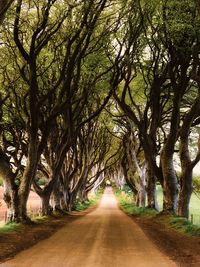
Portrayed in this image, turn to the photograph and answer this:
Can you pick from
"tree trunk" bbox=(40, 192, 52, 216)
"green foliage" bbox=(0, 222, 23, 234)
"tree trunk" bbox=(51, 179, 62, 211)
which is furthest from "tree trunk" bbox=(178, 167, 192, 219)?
"tree trunk" bbox=(51, 179, 62, 211)

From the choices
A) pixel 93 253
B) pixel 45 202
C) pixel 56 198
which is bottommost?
pixel 93 253

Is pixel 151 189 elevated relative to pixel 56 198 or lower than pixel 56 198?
elevated

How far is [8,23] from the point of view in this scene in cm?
1698

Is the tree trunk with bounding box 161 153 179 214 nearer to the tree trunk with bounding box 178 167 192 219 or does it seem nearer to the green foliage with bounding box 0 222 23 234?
the tree trunk with bounding box 178 167 192 219

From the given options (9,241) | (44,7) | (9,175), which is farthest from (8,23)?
(9,241)

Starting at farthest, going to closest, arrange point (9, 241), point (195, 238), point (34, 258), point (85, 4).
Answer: point (85, 4), point (195, 238), point (9, 241), point (34, 258)

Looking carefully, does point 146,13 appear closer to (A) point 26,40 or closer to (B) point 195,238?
(A) point 26,40

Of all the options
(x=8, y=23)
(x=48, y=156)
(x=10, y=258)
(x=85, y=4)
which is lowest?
(x=10, y=258)

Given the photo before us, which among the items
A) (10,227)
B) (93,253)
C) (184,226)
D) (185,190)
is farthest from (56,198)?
(93,253)

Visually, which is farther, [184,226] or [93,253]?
[184,226]

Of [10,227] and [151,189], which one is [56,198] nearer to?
[151,189]

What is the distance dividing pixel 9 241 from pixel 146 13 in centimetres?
1195

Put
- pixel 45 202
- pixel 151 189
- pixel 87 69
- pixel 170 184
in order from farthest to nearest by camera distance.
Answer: pixel 151 189
pixel 45 202
pixel 87 69
pixel 170 184

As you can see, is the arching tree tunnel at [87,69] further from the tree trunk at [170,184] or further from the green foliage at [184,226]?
the green foliage at [184,226]
